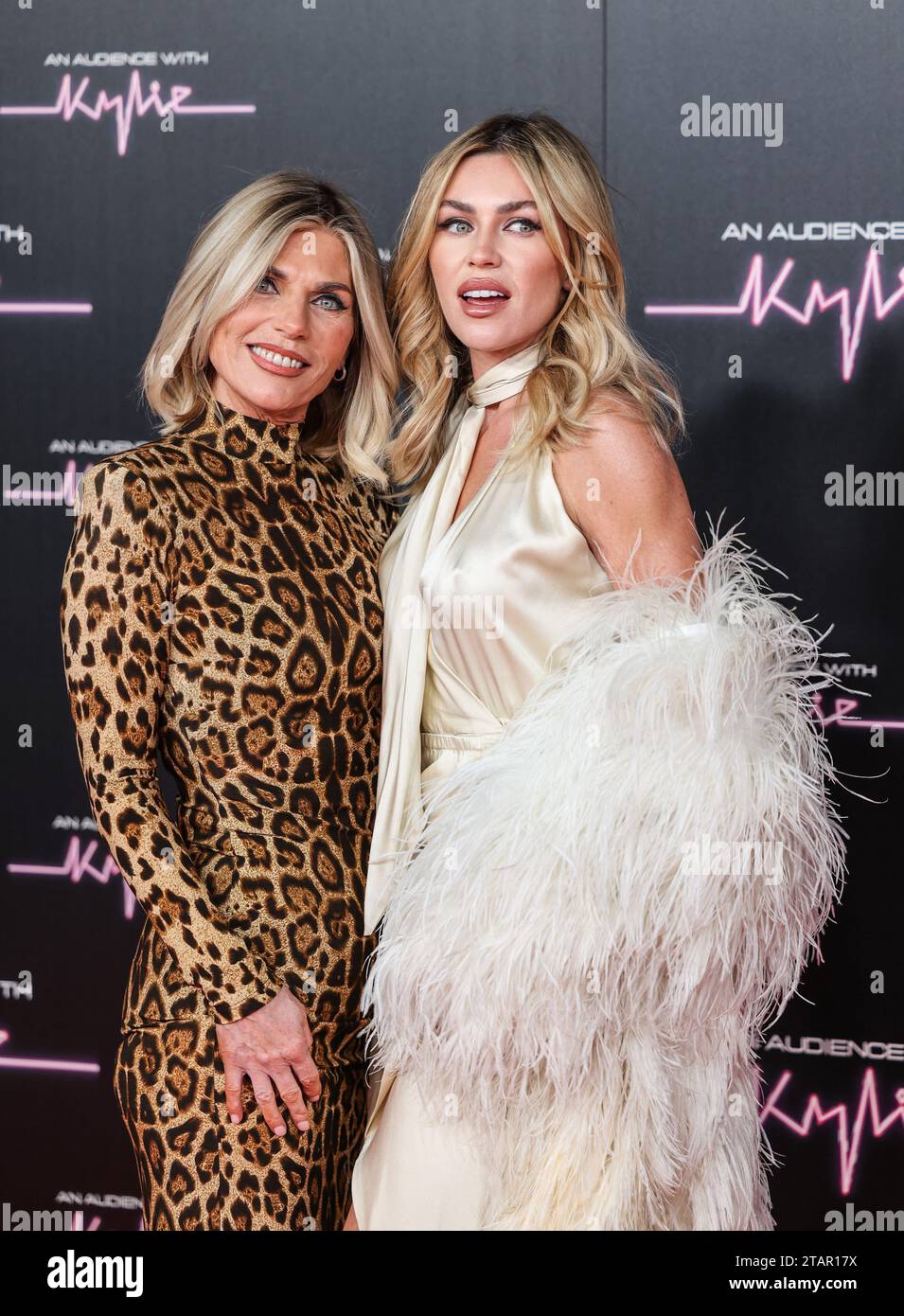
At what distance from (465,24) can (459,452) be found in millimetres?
1424

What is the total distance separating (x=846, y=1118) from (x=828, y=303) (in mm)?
1938

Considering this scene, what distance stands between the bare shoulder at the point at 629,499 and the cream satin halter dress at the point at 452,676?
0.10ft

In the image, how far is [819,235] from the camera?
304 centimetres

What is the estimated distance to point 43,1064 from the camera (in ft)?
A: 11.1

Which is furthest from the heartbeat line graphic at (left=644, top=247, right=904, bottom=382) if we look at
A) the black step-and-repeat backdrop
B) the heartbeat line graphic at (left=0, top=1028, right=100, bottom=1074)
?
the heartbeat line graphic at (left=0, top=1028, right=100, bottom=1074)

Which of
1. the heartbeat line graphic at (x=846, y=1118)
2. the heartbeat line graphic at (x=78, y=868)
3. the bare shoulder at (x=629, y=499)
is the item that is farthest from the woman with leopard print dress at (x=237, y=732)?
the heartbeat line graphic at (x=846, y=1118)

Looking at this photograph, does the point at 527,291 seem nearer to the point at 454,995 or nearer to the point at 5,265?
the point at 454,995

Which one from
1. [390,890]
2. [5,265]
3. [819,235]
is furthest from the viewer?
[5,265]

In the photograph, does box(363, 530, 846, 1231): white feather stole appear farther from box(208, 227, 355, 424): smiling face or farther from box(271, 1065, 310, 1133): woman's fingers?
box(208, 227, 355, 424): smiling face

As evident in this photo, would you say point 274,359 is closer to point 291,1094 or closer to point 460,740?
point 460,740

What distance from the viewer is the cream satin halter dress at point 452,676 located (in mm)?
1967

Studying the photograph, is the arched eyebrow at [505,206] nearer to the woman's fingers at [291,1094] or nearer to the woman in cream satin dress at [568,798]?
the woman in cream satin dress at [568,798]

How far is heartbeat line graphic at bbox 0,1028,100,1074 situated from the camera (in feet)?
11.1

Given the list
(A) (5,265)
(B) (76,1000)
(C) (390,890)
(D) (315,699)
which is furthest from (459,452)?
(B) (76,1000)
